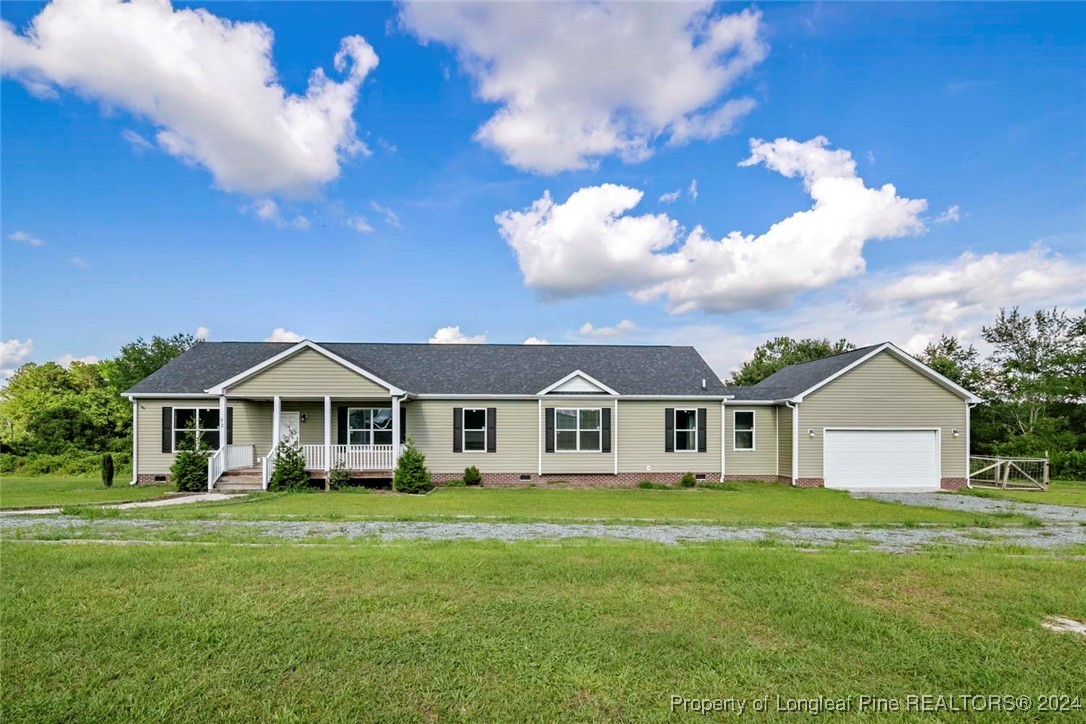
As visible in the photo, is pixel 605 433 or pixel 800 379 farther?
pixel 800 379

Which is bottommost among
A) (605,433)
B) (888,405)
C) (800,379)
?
(605,433)

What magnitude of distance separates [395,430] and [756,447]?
1281cm

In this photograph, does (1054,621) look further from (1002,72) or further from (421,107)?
(421,107)

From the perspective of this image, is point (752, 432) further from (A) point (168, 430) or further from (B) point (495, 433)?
(A) point (168, 430)

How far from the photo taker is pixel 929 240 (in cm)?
2072

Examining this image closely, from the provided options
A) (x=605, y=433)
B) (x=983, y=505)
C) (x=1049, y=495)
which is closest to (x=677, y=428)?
(x=605, y=433)

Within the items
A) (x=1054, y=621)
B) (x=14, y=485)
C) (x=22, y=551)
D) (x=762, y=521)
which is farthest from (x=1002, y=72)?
(x=14, y=485)

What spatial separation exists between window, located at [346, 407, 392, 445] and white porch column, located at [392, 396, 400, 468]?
1528mm

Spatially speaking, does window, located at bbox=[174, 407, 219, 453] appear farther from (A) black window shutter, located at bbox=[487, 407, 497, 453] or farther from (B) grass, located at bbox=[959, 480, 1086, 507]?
(B) grass, located at bbox=[959, 480, 1086, 507]

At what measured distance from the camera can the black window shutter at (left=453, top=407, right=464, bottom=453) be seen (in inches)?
786

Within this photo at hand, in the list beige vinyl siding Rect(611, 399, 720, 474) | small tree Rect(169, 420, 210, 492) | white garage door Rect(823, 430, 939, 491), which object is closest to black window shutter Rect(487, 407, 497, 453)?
beige vinyl siding Rect(611, 399, 720, 474)

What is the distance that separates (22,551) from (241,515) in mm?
4217

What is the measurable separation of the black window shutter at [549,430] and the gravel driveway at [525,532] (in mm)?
9768

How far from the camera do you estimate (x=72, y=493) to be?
53.5ft
